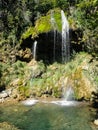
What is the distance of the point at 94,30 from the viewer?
52.2 feet

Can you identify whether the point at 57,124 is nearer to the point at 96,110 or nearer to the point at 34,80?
the point at 96,110

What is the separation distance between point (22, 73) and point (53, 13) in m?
5.75

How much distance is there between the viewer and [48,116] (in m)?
18.4

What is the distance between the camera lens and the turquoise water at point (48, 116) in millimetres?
16422

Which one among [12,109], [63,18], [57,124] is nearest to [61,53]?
[63,18]

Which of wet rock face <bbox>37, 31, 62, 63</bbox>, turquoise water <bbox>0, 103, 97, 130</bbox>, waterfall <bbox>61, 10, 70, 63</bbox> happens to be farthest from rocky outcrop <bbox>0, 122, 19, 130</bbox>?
waterfall <bbox>61, 10, 70, 63</bbox>

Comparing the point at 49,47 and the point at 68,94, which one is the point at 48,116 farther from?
the point at 49,47

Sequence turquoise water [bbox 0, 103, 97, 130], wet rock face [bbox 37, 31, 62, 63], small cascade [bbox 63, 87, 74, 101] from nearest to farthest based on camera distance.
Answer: turquoise water [bbox 0, 103, 97, 130] < small cascade [bbox 63, 87, 74, 101] < wet rock face [bbox 37, 31, 62, 63]

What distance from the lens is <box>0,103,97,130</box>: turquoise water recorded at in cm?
1642

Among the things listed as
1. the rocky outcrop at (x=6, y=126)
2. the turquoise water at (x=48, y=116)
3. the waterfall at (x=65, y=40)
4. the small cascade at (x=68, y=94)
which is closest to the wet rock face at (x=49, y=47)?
the waterfall at (x=65, y=40)

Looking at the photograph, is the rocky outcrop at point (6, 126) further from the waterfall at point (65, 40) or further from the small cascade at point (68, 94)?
the waterfall at point (65, 40)

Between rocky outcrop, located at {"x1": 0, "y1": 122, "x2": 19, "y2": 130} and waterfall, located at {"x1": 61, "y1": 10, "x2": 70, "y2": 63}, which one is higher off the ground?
waterfall, located at {"x1": 61, "y1": 10, "x2": 70, "y2": 63}

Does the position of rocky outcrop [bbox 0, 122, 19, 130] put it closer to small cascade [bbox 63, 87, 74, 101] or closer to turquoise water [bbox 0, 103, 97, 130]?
turquoise water [bbox 0, 103, 97, 130]

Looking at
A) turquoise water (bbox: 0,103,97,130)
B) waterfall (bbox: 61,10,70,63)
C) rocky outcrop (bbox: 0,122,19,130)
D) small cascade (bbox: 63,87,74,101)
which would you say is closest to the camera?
rocky outcrop (bbox: 0,122,19,130)
